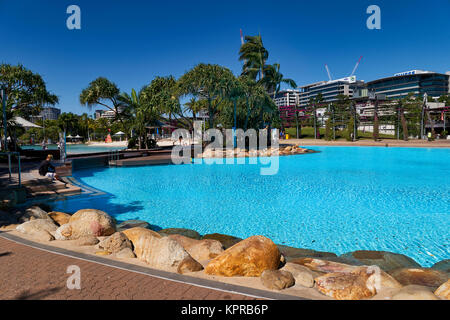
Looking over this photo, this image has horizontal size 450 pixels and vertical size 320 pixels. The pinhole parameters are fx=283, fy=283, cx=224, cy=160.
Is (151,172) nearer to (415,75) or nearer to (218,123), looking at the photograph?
(218,123)

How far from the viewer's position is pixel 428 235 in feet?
23.4

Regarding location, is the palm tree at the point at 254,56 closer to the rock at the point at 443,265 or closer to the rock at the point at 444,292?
the rock at the point at 443,265

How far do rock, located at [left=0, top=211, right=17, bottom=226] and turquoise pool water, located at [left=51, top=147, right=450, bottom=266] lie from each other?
8.39 ft

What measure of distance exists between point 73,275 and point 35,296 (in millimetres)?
530

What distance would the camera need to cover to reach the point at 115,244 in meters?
5.09

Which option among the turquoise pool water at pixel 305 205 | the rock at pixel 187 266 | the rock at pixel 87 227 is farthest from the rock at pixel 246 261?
the rock at pixel 87 227

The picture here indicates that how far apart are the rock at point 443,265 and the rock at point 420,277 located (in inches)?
23.8

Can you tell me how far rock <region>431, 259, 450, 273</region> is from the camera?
5207mm

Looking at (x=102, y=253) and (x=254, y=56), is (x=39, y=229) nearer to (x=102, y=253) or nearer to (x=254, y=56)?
(x=102, y=253)

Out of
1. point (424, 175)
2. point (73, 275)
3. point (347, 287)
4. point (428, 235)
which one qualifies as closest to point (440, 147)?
point (424, 175)

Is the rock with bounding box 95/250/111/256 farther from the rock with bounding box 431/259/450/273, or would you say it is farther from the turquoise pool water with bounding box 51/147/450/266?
the rock with bounding box 431/259/450/273

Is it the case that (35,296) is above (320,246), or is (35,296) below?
above

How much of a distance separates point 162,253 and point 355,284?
2778 millimetres
